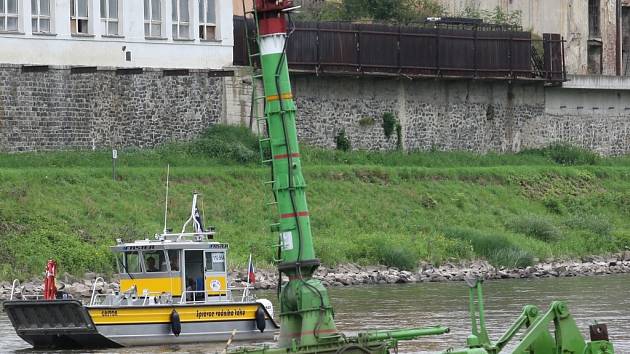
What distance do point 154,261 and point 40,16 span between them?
24836 millimetres

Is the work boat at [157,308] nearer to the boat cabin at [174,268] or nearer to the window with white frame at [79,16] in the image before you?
the boat cabin at [174,268]

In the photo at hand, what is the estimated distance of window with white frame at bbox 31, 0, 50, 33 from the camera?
200ft

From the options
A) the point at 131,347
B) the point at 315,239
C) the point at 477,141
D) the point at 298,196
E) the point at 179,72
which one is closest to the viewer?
the point at 298,196

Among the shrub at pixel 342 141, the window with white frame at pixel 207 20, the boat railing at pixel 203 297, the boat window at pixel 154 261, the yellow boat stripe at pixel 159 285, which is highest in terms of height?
the window with white frame at pixel 207 20

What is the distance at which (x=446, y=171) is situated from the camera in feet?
226

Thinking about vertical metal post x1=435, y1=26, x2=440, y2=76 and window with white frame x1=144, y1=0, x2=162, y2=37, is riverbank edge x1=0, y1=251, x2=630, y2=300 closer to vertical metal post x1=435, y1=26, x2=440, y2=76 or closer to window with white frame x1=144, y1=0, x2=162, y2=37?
window with white frame x1=144, y1=0, x2=162, y2=37

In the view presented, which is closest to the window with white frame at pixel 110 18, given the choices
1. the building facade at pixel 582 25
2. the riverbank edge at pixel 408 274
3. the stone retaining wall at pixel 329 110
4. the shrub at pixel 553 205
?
the stone retaining wall at pixel 329 110

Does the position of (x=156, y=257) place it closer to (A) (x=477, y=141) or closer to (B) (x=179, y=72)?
(B) (x=179, y=72)

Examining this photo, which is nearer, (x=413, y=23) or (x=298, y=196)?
(x=298, y=196)

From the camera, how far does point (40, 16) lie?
6125 centimetres

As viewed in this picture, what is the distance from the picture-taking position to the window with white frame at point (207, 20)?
66.3 meters

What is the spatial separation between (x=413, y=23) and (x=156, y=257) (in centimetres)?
4017

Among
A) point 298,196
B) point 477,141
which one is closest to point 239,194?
point 477,141

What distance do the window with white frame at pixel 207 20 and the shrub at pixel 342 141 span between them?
6.78 meters
